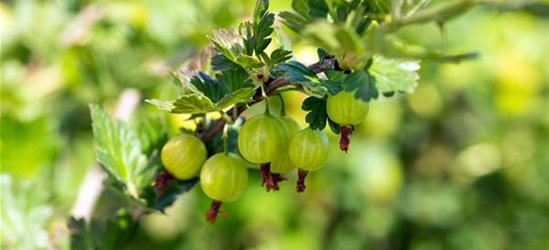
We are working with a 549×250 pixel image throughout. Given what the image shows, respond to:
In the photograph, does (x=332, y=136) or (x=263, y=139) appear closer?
(x=263, y=139)

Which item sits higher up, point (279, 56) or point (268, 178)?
point (279, 56)

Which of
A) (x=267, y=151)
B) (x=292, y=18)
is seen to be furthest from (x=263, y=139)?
(x=292, y=18)

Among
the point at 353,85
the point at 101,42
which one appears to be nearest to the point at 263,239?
the point at 101,42

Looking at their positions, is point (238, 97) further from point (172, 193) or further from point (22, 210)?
point (22, 210)

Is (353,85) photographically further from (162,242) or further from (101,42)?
(162,242)

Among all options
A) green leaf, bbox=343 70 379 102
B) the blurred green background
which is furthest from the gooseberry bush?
the blurred green background

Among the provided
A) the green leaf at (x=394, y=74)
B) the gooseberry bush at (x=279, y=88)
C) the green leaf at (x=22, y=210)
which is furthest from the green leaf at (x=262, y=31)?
the green leaf at (x=22, y=210)

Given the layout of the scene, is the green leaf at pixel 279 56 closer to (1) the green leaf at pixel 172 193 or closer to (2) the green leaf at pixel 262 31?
(2) the green leaf at pixel 262 31
